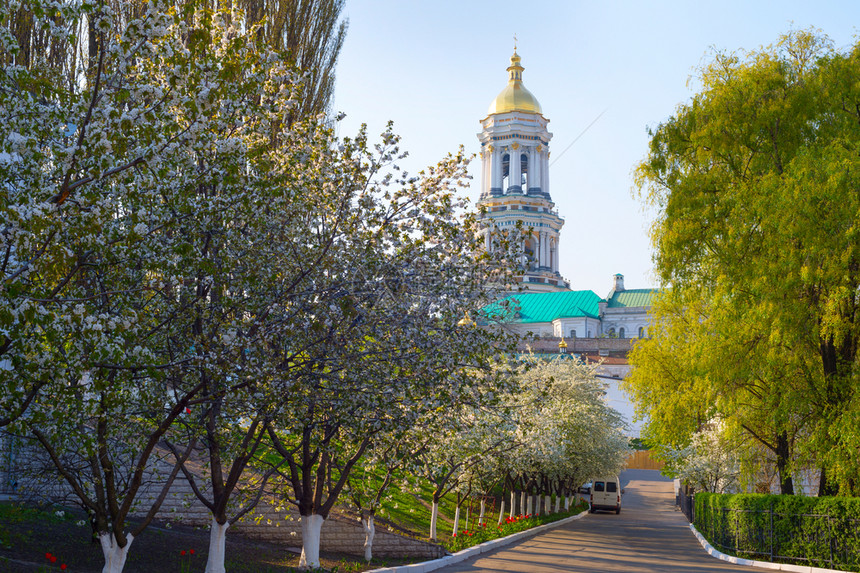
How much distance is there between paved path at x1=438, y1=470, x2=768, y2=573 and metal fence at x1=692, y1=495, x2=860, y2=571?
86cm

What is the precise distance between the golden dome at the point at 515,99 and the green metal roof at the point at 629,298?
2803cm

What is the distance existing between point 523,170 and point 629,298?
76.9 feet

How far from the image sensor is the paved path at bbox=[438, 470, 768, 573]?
19.9m

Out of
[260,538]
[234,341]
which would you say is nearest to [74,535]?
[260,538]

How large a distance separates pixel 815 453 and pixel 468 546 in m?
9.42

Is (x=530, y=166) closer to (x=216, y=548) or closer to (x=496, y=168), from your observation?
(x=496, y=168)

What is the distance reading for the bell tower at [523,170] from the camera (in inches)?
4491

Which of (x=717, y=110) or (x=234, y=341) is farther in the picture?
(x=717, y=110)

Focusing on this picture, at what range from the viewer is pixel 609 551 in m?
24.8

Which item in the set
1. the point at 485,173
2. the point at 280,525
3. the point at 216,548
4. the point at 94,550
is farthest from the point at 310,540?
the point at 485,173

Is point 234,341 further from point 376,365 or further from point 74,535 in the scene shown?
point 74,535

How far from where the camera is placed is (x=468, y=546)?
23.2 meters

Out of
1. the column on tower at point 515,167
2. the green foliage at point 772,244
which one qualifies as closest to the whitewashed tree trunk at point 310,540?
the green foliage at point 772,244

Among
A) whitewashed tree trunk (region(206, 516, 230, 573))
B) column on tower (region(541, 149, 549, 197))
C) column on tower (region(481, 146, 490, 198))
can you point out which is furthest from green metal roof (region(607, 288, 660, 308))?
whitewashed tree trunk (region(206, 516, 230, 573))
